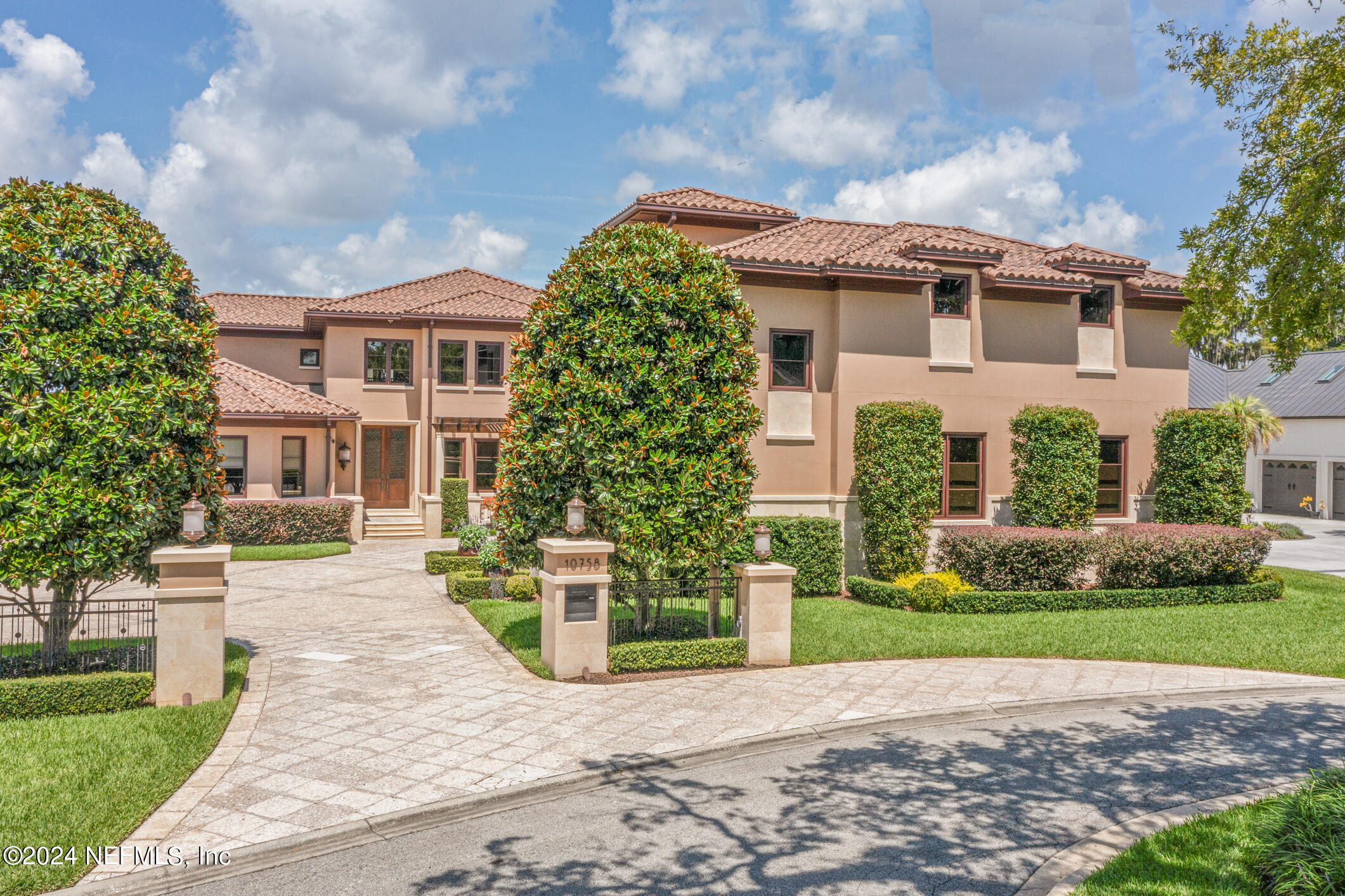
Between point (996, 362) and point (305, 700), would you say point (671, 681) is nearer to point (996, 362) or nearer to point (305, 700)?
point (305, 700)

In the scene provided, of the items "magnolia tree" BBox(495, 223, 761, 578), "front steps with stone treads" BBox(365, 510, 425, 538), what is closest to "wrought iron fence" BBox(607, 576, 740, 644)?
"magnolia tree" BBox(495, 223, 761, 578)

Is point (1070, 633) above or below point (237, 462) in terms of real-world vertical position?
below

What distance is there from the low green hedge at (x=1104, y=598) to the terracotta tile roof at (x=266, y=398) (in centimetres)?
1960

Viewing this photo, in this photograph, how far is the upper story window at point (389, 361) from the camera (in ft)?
96.0

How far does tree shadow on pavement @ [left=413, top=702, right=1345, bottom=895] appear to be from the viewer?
581 centimetres

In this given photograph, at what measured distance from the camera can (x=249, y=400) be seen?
2608cm

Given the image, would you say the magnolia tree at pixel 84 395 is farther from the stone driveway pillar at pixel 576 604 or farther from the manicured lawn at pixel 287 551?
the manicured lawn at pixel 287 551

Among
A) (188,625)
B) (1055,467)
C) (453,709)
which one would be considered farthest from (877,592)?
(188,625)

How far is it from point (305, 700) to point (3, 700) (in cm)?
280

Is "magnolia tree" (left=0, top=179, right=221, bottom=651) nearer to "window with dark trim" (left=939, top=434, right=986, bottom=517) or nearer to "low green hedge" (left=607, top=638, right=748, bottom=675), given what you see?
"low green hedge" (left=607, top=638, right=748, bottom=675)

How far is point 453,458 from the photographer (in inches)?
1157

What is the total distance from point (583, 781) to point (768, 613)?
15.0 feet

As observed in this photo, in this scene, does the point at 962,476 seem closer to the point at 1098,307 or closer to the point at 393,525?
the point at 1098,307

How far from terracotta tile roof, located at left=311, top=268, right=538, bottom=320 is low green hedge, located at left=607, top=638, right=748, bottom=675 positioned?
18029mm
